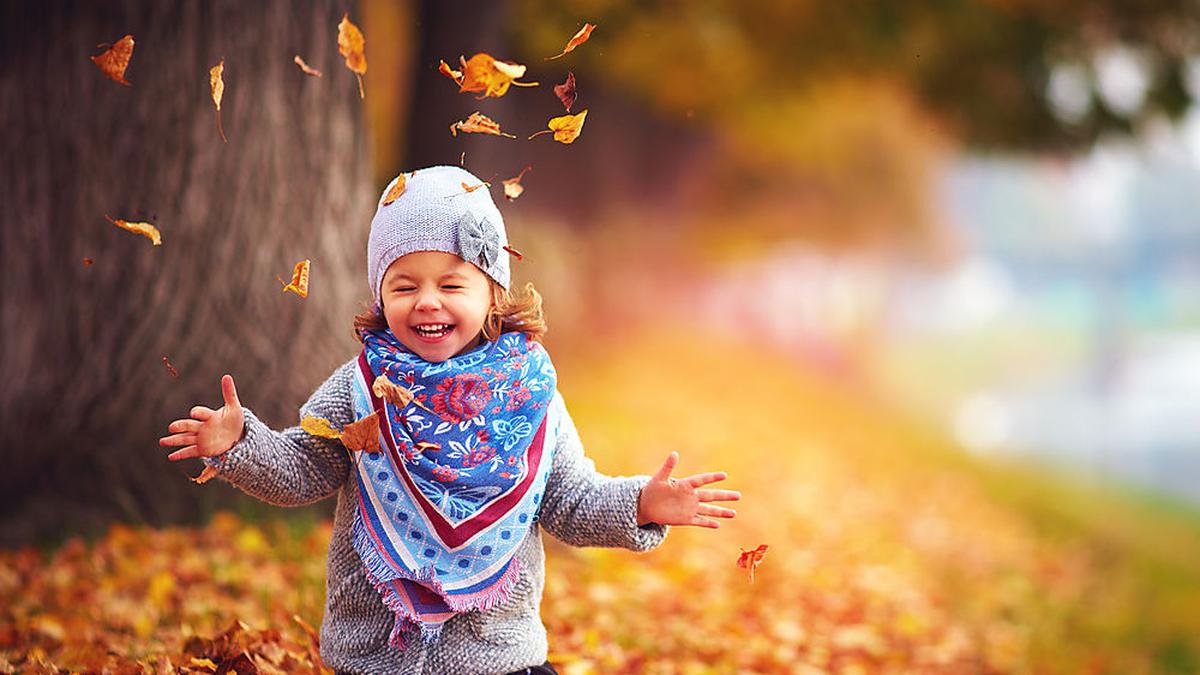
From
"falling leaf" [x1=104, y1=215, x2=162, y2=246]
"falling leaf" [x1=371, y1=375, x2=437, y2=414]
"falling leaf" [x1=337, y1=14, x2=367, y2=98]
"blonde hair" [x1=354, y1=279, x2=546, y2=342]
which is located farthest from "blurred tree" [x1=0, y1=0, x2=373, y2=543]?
"falling leaf" [x1=371, y1=375, x2=437, y2=414]

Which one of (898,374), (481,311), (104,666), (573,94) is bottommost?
(104,666)

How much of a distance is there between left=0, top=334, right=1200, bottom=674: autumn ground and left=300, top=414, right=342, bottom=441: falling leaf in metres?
0.67

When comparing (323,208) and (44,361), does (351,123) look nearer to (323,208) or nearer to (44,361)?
(323,208)

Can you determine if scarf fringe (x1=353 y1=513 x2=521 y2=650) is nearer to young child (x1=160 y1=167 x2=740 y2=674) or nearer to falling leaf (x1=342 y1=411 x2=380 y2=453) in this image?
young child (x1=160 y1=167 x2=740 y2=674)

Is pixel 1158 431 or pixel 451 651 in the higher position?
pixel 1158 431

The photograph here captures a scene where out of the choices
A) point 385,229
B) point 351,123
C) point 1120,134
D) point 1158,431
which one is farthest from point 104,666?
point 1158,431

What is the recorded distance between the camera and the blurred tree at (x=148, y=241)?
3.64 metres

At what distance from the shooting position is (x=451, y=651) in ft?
6.93

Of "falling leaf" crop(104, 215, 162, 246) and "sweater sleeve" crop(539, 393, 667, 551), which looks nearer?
"sweater sleeve" crop(539, 393, 667, 551)

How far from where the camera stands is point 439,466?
2051mm

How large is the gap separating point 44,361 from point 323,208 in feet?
3.62

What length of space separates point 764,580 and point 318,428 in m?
3.10

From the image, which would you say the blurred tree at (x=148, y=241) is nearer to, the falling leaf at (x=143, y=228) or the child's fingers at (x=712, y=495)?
the falling leaf at (x=143, y=228)

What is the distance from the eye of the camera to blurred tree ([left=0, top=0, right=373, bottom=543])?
364 centimetres
